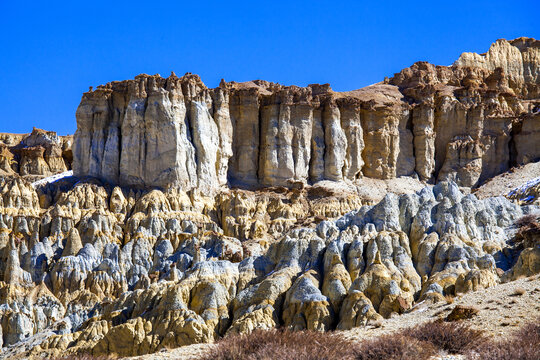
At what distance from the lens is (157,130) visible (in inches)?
3115

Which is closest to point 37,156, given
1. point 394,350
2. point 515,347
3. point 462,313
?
point 462,313

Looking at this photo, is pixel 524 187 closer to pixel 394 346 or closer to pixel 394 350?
pixel 394 346

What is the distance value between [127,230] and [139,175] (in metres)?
8.82

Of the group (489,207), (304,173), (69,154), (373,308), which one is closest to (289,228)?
(304,173)

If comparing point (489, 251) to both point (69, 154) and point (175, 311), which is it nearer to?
point (175, 311)

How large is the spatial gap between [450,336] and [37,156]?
295ft

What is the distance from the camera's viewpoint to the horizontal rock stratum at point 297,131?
79562 millimetres

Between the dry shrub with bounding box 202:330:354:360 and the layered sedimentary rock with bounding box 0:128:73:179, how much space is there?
77.7 metres

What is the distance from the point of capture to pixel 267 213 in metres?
78.1

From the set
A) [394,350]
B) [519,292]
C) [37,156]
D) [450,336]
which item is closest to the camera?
[394,350]

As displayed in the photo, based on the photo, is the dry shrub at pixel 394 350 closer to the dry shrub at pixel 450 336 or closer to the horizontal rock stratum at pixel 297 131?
the dry shrub at pixel 450 336

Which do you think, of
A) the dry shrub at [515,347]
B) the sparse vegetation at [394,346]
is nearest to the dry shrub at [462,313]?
the sparse vegetation at [394,346]

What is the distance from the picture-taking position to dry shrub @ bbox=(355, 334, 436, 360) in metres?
24.2

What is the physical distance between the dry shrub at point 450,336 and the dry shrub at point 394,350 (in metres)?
0.87
